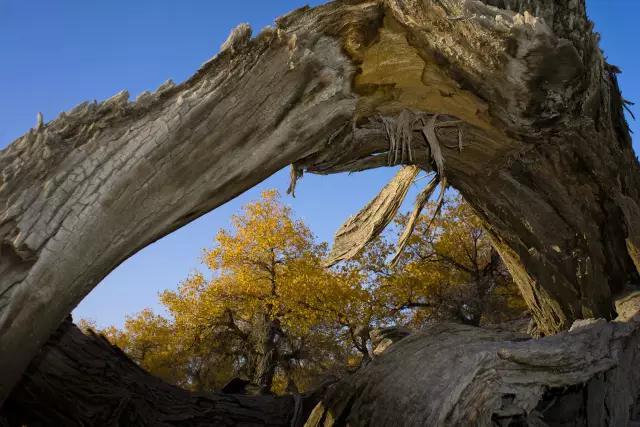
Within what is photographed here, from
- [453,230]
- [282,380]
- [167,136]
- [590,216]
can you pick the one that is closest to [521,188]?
[590,216]

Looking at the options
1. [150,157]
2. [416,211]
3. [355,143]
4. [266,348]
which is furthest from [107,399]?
[266,348]

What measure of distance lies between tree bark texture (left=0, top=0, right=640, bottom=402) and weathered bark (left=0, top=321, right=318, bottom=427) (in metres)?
2.69

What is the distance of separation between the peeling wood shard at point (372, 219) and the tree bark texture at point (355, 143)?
23.3 inches

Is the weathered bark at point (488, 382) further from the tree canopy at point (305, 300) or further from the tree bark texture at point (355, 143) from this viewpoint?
the tree canopy at point (305, 300)

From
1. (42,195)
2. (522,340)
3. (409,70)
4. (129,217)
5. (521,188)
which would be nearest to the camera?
(42,195)

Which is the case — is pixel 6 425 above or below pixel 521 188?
below

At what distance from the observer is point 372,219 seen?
6180 millimetres

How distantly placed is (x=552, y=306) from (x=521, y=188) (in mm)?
1891

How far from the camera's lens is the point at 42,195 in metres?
3.01

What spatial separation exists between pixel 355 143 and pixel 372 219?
1.48 metres

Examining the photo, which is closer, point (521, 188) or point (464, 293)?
point (521, 188)

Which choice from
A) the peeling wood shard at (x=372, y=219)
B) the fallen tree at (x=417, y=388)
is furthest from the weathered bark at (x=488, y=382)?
the peeling wood shard at (x=372, y=219)

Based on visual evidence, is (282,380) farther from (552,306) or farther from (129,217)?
(129,217)

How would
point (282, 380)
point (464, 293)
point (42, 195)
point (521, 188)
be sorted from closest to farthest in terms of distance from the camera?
1. point (42, 195)
2. point (521, 188)
3. point (464, 293)
4. point (282, 380)
